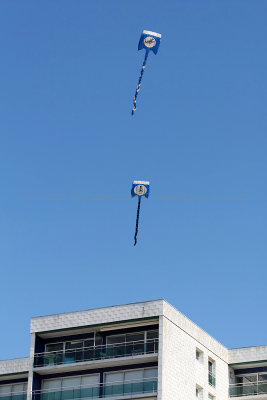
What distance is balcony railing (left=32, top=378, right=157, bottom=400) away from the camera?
6931 centimetres


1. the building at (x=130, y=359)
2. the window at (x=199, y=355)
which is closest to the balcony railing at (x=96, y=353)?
the building at (x=130, y=359)

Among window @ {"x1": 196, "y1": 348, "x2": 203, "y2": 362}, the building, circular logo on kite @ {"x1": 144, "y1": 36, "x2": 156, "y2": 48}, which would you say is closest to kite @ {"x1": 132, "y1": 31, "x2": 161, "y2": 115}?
circular logo on kite @ {"x1": 144, "y1": 36, "x2": 156, "y2": 48}

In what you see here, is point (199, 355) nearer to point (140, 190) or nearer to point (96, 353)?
point (96, 353)

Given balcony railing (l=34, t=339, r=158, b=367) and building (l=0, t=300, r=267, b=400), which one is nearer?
building (l=0, t=300, r=267, b=400)

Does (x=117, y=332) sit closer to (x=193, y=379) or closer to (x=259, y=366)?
(x=193, y=379)

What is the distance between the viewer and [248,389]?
251 feet

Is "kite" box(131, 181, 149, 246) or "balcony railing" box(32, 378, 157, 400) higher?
"kite" box(131, 181, 149, 246)

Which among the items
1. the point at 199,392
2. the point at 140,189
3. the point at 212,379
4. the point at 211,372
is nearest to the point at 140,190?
the point at 140,189

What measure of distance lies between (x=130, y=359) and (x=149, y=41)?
2378 cm

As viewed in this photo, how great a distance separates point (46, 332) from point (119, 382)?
7.29 m

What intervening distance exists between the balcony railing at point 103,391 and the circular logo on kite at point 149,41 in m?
24.8

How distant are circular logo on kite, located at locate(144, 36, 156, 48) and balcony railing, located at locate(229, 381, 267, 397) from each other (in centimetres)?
2791

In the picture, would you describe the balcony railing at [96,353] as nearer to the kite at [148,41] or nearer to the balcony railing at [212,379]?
the balcony railing at [212,379]

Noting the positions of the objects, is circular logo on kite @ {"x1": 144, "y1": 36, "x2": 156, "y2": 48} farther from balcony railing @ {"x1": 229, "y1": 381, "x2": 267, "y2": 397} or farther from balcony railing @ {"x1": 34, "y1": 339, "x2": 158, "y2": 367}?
balcony railing @ {"x1": 229, "y1": 381, "x2": 267, "y2": 397}
